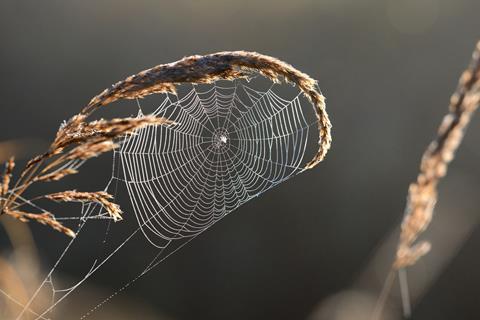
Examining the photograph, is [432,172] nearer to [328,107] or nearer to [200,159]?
[200,159]

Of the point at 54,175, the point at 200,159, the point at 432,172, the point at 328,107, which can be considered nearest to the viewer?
the point at 432,172

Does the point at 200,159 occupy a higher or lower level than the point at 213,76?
lower

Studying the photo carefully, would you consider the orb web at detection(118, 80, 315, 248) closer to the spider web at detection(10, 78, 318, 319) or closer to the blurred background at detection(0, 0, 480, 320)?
the spider web at detection(10, 78, 318, 319)

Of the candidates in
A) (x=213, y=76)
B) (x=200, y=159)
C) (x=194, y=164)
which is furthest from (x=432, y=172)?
(x=194, y=164)

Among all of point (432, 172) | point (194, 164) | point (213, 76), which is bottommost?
point (194, 164)

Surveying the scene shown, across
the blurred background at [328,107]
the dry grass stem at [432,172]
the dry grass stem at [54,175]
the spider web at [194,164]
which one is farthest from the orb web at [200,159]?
the dry grass stem at [432,172]

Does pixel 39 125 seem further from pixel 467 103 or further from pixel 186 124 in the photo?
pixel 467 103

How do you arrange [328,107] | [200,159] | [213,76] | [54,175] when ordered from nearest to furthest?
1. [54,175]
2. [213,76]
3. [200,159]
4. [328,107]
